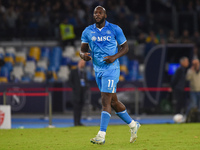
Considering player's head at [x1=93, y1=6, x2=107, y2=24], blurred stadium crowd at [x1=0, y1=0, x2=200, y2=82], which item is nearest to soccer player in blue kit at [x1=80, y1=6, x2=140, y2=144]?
player's head at [x1=93, y1=6, x2=107, y2=24]

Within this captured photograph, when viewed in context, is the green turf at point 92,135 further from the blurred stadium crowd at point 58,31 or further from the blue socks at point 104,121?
the blurred stadium crowd at point 58,31

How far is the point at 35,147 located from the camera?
8961 millimetres

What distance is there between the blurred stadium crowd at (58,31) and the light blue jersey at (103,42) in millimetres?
12192

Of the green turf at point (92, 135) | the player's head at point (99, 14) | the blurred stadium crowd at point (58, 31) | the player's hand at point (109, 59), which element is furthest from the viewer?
the blurred stadium crowd at point (58, 31)

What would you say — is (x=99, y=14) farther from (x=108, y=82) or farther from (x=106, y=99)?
(x=106, y=99)

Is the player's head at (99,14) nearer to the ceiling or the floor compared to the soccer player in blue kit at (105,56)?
nearer to the ceiling

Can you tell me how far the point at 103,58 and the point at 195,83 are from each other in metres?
10.1

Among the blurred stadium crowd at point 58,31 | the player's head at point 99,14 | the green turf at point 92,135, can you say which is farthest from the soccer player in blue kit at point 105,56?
the blurred stadium crowd at point 58,31

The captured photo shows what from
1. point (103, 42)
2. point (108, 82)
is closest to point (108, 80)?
point (108, 82)

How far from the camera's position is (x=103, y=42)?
9.26 metres

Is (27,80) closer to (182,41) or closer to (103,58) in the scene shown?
(182,41)

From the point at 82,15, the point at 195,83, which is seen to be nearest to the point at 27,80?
the point at 82,15

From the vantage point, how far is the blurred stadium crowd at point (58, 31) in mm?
23328

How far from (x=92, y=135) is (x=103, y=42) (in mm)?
2894
